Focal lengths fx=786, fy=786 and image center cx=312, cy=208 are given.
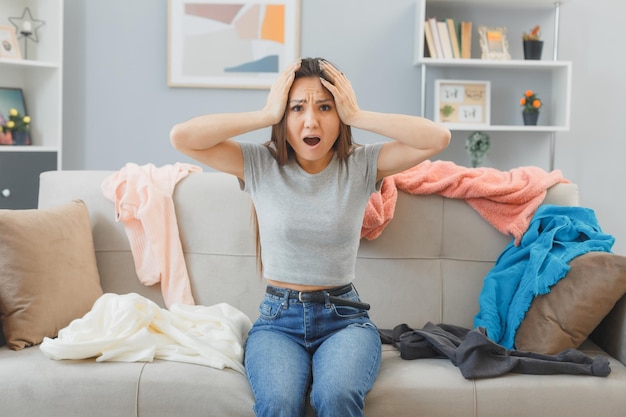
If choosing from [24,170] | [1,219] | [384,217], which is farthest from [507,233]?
[24,170]

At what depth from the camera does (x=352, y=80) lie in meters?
3.83

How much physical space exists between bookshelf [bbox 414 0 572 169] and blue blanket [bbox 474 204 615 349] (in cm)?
146

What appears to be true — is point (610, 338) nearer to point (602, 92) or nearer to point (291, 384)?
point (291, 384)

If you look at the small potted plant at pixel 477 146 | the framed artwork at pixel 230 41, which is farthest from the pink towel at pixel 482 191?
the framed artwork at pixel 230 41

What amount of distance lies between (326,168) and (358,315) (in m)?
0.39

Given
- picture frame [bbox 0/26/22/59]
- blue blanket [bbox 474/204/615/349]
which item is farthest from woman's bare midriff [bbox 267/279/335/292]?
picture frame [bbox 0/26/22/59]

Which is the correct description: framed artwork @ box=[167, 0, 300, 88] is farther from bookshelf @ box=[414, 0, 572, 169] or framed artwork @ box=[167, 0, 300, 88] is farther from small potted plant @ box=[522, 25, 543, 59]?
small potted plant @ box=[522, 25, 543, 59]

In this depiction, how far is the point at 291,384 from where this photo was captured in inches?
69.0

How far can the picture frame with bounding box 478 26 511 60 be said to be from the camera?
12.0 ft

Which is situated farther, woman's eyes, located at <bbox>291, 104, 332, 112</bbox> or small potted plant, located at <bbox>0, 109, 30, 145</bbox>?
small potted plant, located at <bbox>0, 109, 30, 145</bbox>

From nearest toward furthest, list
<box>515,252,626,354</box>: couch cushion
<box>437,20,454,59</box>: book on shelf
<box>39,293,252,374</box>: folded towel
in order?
1. <box>39,293,252,374</box>: folded towel
2. <box>515,252,626,354</box>: couch cushion
3. <box>437,20,454,59</box>: book on shelf

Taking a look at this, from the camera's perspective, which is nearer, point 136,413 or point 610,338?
point 136,413

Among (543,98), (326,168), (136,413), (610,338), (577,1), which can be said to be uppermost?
(577,1)

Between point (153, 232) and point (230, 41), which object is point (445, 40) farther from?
point (153, 232)
